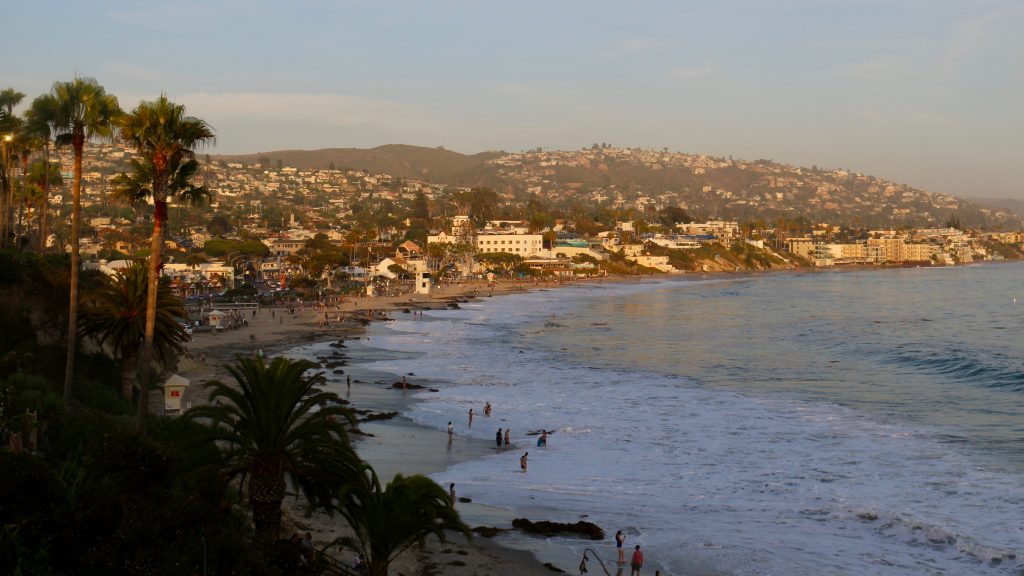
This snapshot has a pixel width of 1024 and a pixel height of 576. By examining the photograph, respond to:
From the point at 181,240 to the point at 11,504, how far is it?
132137mm

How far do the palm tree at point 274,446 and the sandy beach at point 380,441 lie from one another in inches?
110

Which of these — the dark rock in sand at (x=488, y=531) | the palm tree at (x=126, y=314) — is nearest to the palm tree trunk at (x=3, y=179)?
the palm tree at (x=126, y=314)

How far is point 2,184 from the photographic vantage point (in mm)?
30688

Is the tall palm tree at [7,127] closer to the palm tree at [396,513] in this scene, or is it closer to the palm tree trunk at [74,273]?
the palm tree trunk at [74,273]

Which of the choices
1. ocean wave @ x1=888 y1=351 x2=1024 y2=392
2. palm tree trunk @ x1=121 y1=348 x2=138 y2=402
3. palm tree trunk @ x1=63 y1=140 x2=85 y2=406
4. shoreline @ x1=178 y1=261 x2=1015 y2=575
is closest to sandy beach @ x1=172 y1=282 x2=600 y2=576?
shoreline @ x1=178 y1=261 x2=1015 y2=575

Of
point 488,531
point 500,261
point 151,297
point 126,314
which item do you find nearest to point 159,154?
point 151,297

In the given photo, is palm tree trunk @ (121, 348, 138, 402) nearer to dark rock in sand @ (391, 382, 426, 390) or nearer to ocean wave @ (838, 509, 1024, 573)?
dark rock in sand @ (391, 382, 426, 390)

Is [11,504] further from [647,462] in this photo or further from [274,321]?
[274,321]

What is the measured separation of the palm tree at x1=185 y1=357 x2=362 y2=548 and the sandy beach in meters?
2.79

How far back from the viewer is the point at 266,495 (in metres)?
12.1

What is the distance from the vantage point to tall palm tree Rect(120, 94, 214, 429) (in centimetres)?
1521

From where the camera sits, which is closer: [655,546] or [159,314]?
[655,546]

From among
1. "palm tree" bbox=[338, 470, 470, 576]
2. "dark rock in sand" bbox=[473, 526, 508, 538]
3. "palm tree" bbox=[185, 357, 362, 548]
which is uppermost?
"palm tree" bbox=[185, 357, 362, 548]

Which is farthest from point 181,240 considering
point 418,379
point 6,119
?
point 6,119
